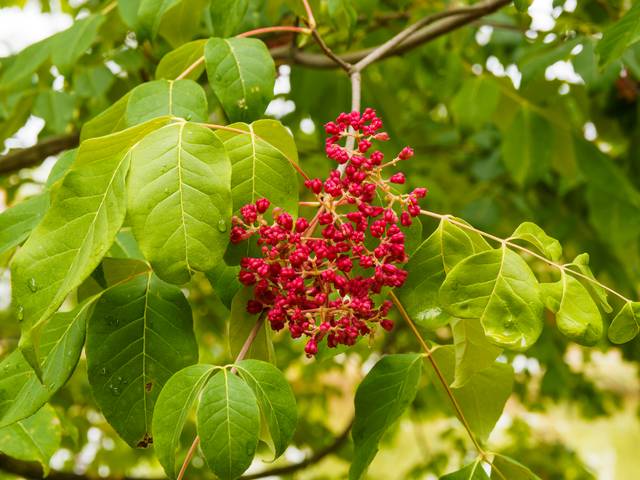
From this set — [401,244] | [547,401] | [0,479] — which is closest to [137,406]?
[401,244]

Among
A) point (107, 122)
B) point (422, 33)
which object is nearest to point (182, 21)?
point (107, 122)

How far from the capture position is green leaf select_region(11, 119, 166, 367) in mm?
914

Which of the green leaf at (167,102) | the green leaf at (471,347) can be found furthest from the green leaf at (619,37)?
the green leaf at (167,102)

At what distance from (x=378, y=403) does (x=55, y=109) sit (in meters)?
1.45

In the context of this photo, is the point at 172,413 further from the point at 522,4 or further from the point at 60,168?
the point at 522,4

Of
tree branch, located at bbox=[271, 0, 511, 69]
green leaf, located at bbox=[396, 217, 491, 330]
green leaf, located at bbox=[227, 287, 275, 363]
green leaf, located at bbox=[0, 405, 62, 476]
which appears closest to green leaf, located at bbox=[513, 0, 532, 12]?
tree branch, located at bbox=[271, 0, 511, 69]

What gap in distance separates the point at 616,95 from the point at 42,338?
215 cm

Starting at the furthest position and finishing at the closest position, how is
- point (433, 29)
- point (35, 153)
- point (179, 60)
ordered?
point (35, 153), point (433, 29), point (179, 60)

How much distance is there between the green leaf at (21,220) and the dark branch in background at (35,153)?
3.92ft

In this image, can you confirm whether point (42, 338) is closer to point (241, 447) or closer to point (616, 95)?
point (241, 447)

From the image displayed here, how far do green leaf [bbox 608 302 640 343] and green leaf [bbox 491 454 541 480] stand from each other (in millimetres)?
291

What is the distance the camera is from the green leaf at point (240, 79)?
1.25 meters

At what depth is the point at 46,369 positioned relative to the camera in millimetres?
1117

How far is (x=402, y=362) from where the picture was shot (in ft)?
4.26
